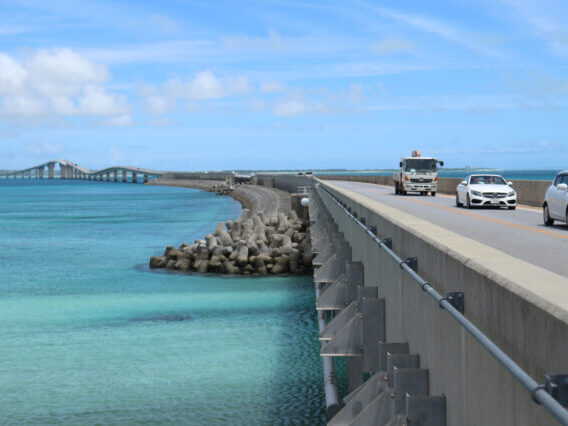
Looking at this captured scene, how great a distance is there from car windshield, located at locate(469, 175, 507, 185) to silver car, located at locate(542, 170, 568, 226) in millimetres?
11566

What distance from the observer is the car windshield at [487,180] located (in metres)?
34.6

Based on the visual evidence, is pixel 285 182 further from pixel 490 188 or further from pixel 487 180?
pixel 490 188

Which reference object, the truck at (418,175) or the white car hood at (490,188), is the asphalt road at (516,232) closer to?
the white car hood at (490,188)

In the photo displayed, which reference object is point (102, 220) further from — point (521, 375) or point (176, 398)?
point (521, 375)

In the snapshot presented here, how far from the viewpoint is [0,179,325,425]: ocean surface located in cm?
1493

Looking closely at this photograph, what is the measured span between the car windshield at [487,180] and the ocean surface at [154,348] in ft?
29.4

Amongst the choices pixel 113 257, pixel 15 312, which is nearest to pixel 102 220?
pixel 113 257

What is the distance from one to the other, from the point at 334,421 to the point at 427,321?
2.00m

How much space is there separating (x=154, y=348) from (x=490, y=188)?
18.2m

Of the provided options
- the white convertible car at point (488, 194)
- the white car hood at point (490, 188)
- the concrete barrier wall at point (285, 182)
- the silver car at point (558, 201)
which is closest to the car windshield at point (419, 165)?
the concrete barrier wall at point (285, 182)

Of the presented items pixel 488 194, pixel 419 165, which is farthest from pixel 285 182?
pixel 488 194

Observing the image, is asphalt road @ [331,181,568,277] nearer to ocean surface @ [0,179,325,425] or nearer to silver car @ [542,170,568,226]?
silver car @ [542,170,568,226]

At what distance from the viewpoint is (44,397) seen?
15945 mm

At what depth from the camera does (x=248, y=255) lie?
3491 cm
